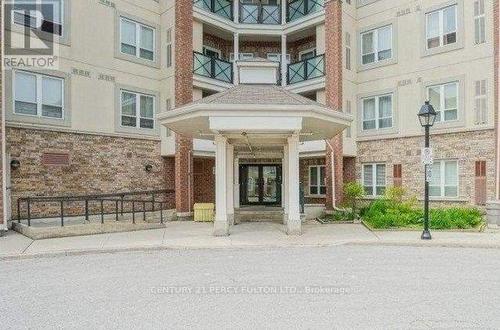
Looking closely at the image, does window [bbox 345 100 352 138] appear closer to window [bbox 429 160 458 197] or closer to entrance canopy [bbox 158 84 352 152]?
window [bbox 429 160 458 197]

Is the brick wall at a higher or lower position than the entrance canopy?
lower

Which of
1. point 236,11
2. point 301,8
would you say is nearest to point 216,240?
point 236,11

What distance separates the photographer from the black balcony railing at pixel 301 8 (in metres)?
20.5

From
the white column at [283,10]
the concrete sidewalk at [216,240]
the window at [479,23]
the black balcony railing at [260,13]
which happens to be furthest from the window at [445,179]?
the black balcony railing at [260,13]

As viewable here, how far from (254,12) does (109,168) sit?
1217 cm

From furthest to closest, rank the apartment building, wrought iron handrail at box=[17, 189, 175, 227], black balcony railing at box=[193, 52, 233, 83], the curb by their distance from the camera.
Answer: black balcony railing at box=[193, 52, 233, 83], the apartment building, wrought iron handrail at box=[17, 189, 175, 227], the curb

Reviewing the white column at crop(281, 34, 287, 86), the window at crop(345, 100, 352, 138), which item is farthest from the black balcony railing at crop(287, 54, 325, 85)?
the window at crop(345, 100, 352, 138)

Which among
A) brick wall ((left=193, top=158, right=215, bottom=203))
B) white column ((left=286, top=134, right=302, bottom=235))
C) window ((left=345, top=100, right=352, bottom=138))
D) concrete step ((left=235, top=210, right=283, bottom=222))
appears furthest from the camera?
brick wall ((left=193, top=158, right=215, bottom=203))

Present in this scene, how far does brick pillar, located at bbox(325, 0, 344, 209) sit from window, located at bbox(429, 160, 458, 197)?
431 centimetres

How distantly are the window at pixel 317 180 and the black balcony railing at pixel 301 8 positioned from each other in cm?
847

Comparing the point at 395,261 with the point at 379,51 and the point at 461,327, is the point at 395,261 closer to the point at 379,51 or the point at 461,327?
the point at 461,327

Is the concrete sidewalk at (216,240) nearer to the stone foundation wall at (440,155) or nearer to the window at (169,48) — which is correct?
the stone foundation wall at (440,155)

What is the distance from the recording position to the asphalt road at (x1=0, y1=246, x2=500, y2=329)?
17.4 ft

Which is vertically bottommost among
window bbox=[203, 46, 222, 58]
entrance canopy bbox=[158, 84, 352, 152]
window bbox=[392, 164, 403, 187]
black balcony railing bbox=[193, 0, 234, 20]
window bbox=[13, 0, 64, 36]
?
window bbox=[392, 164, 403, 187]
